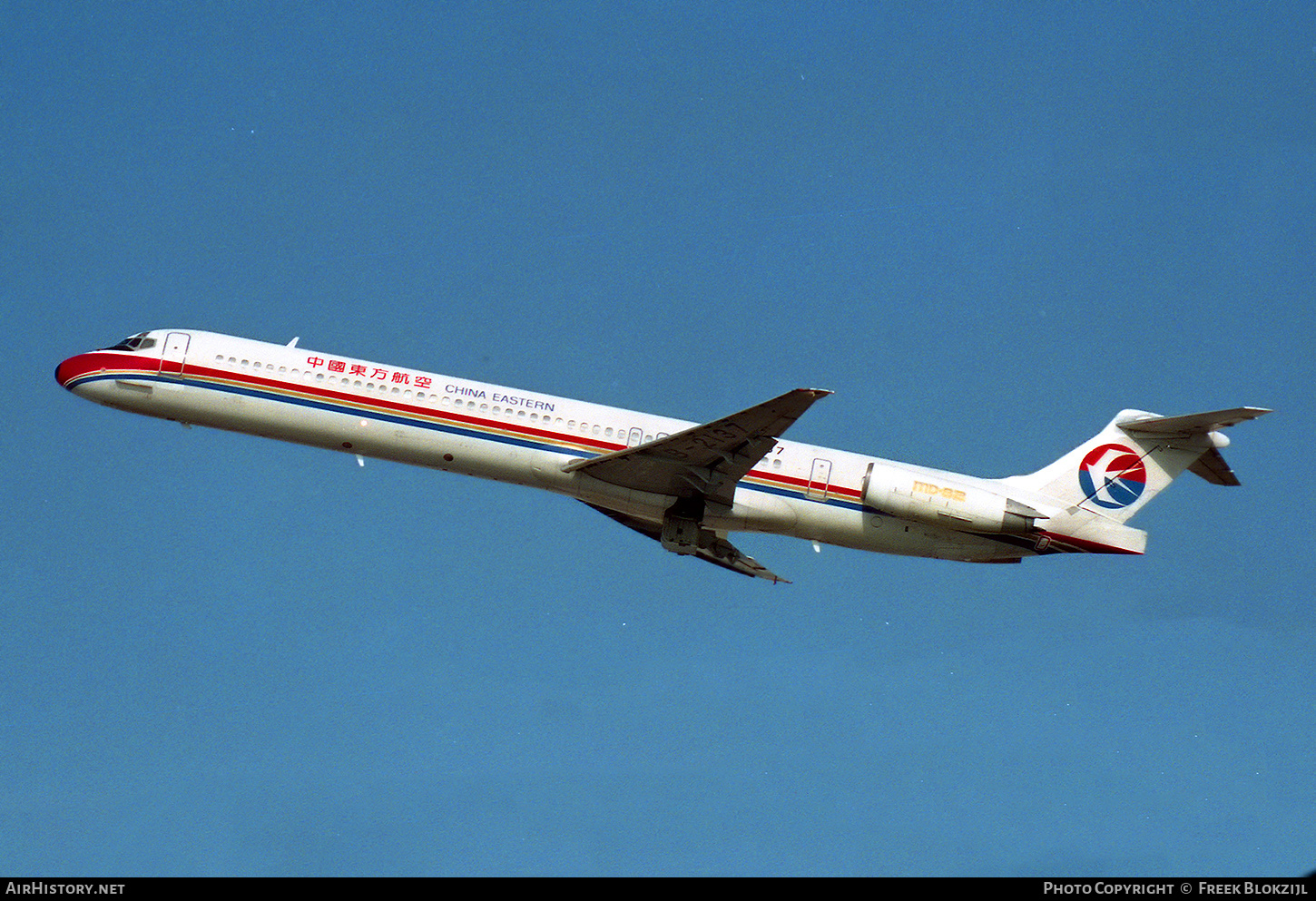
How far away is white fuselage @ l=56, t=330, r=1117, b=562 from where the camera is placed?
32312 mm

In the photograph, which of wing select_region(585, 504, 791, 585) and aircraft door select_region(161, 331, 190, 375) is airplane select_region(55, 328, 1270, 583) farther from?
wing select_region(585, 504, 791, 585)

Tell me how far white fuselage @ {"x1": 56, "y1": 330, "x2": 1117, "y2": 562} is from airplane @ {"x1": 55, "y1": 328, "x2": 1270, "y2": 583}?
0.13 ft

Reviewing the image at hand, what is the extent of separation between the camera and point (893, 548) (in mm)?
32656

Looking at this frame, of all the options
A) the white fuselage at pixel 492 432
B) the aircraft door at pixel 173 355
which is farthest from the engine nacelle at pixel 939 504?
the aircraft door at pixel 173 355

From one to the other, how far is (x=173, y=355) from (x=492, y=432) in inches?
328

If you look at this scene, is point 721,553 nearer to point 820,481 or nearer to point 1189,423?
point 820,481

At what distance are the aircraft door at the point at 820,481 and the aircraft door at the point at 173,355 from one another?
15.7m

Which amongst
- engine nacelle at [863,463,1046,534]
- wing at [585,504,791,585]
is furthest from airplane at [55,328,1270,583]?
wing at [585,504,791,585]

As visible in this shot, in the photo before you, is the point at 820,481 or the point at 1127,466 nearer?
the point at 820,481

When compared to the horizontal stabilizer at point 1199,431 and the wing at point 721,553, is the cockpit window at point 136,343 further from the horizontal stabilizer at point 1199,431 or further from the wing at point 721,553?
the horizontal stabilizer at point 1199,431

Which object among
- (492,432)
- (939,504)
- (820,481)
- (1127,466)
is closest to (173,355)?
(492,432)

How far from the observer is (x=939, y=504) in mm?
31219
